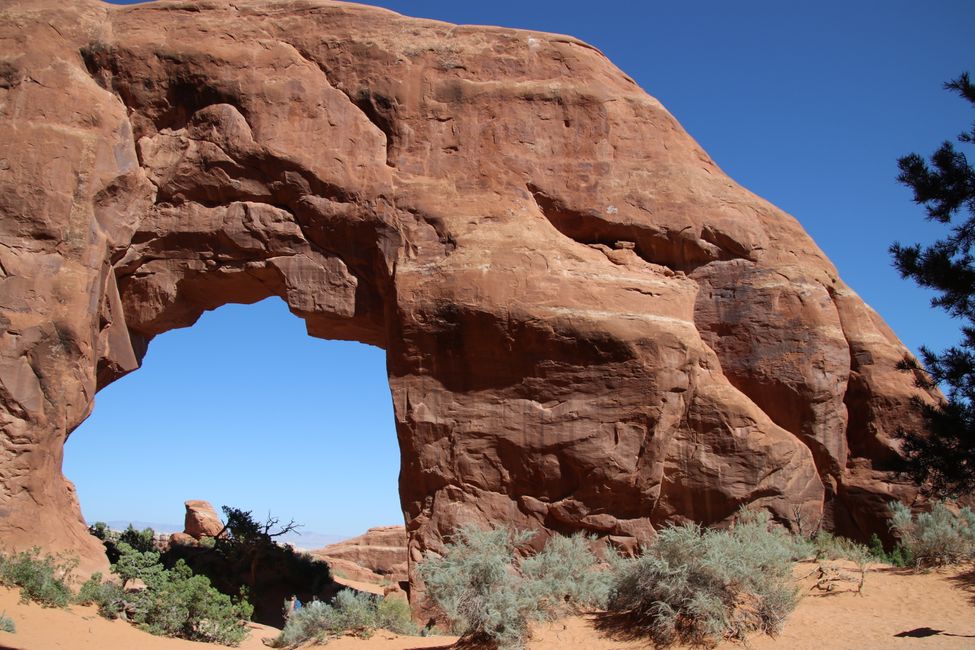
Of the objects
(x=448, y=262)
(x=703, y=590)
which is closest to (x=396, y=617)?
(x=703, y=590)

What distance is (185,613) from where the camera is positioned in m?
13.1

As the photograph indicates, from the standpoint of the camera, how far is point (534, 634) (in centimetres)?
1052

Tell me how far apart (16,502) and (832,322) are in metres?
13.1

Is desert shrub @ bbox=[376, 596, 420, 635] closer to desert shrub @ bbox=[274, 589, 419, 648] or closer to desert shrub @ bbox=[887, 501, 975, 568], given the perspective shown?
desert shrub @ bbox=[274, 589, 419, 648]

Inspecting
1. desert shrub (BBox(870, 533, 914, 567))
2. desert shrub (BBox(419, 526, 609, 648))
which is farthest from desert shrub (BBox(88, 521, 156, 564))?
desert shrub (BBox(870, 533, 914, 567))

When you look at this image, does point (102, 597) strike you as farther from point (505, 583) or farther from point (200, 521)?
point (200, 521)

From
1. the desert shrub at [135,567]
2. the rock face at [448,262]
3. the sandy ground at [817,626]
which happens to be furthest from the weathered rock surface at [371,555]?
the sandy ground at [817,626]

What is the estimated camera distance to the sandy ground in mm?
9531

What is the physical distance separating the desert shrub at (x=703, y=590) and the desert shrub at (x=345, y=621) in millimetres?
3586

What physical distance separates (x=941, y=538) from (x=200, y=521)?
2179cm

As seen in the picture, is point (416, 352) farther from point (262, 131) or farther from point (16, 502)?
point (16, 502)

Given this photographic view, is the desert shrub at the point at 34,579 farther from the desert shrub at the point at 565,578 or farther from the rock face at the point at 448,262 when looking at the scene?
the desert shrub at the point at 565,578

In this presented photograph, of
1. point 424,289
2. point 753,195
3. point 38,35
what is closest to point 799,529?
point 753,195

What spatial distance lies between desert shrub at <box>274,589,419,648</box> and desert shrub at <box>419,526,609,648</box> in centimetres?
81
